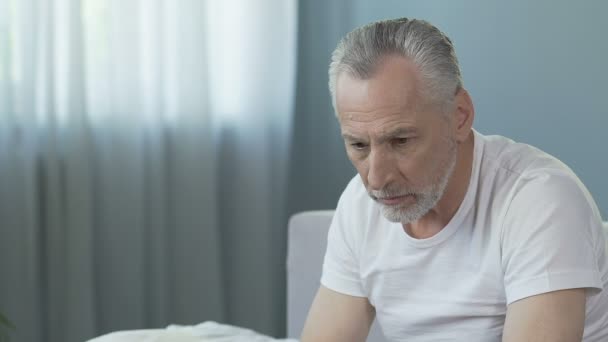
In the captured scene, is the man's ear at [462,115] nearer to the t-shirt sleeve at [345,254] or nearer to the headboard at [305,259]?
the t-shirt sleeve at [345,254]

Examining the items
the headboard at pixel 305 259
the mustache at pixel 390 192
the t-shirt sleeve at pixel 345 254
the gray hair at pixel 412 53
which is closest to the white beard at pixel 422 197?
the mustache at pixel 390 192

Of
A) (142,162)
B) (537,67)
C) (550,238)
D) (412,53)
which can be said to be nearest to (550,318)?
(550,238)

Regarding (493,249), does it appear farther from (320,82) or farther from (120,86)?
(320,82)

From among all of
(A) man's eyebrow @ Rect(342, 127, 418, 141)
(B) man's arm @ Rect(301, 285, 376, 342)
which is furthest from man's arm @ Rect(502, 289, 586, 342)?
(B) man's arm @ Rect(301, 285, 376, 342)

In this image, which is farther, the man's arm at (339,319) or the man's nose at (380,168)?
the man's arm at (339,319)

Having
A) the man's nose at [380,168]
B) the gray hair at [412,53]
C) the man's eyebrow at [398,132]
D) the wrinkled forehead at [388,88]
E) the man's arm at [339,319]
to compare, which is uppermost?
the gray hair at [412,53]

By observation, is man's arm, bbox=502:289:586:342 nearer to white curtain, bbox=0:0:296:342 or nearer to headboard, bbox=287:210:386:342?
headboard, bbox=287:210:386:342

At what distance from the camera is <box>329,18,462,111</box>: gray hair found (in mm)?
1528

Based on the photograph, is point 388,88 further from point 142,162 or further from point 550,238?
point 142,162

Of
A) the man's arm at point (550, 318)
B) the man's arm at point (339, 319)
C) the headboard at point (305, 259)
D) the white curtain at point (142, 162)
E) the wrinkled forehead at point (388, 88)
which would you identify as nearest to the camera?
the man's arm at point (550, 318)

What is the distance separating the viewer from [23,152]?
2965 mm

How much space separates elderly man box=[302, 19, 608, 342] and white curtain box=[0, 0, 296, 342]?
1.58 meters

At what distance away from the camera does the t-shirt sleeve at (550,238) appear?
142cm

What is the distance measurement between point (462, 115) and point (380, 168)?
0.18m
